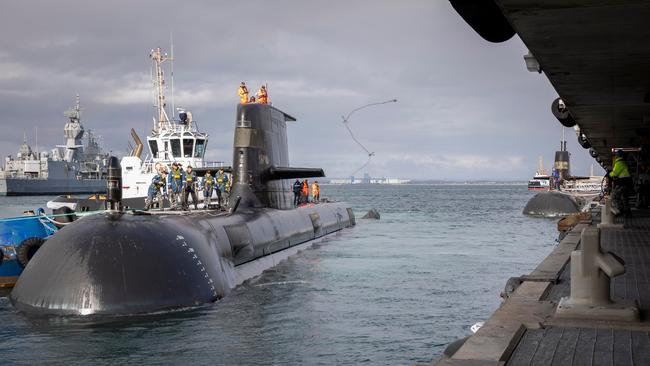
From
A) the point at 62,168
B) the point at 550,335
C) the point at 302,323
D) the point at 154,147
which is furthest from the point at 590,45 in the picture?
the point at 62,168

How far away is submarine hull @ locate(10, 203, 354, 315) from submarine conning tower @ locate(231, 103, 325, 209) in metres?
6.05

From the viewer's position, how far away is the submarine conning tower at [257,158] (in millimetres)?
20484

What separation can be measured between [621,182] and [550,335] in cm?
1318

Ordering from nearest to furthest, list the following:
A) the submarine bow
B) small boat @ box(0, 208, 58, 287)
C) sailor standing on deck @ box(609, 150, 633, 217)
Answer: the submarine bow
small boat @ box(0, 208, 58, 287)
sailor standing on deck @ box(609, 150, 633, 217)

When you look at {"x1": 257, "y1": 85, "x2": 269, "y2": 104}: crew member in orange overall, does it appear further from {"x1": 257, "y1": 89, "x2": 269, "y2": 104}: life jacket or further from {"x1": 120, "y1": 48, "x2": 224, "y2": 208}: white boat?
{"x1": 120, "y1": 48, "x2": 224, "y2": 208}: white boat

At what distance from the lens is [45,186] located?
10306 cm

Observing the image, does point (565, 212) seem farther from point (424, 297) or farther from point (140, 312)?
point (140, 312)

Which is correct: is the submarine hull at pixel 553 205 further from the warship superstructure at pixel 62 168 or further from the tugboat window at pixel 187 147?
the warship superstructure at pixel 62 168

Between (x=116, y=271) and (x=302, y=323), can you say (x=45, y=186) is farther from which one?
(x=302, y=323)

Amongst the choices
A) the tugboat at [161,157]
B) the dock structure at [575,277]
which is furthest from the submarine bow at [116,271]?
the tugboat at [161,157]

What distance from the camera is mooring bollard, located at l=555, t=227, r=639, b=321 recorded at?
5832 mm

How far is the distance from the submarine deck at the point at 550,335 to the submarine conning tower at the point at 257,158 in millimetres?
13336

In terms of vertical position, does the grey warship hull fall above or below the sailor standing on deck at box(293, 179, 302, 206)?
below

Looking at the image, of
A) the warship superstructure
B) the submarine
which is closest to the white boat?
the submarine
